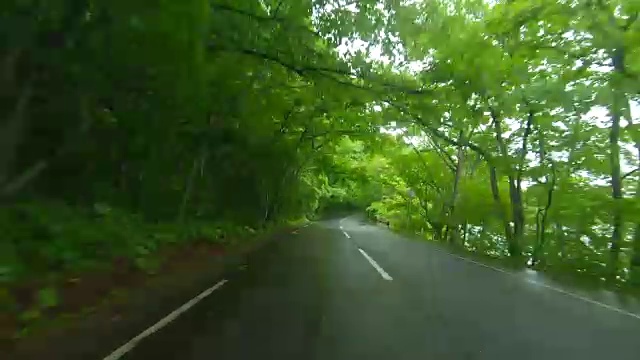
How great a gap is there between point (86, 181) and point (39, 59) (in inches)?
249

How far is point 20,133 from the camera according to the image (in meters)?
11.6

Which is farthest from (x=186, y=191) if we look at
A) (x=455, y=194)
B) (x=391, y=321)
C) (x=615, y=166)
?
(x=455, y=194)

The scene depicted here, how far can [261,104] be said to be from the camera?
23125 millimetres

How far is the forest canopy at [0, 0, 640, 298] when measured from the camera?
10.3 metres

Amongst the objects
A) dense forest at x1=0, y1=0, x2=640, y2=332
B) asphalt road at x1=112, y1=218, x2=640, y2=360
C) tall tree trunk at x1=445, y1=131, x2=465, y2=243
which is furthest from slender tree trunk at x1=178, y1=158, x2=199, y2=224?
tall tree trunk at x1=445, y1=131, x2=465, y2=243

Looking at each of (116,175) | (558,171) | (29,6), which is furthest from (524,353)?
(558,171)

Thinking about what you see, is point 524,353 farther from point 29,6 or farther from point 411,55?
point 411,55

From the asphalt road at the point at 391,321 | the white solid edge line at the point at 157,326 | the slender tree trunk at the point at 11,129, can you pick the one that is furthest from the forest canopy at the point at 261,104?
the asphalt road at the point at 391,321

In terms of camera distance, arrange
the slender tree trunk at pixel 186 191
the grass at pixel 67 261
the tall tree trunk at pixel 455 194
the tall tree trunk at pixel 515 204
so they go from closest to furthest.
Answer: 1. the grass at pixel 67 261
2. the slender tree trunk at pixel 186 191
3. the tall tree trunk at pixel 515 204
4. the tall tree trunk at pixel 455 194

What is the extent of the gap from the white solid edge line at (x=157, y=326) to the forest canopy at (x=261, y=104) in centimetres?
199

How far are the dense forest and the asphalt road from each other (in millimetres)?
2452

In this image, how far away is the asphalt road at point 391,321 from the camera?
7.15 m

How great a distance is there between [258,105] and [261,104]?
1.94ft

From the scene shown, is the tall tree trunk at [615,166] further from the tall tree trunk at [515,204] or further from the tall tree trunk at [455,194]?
the tall tree trunk at [455,194]
